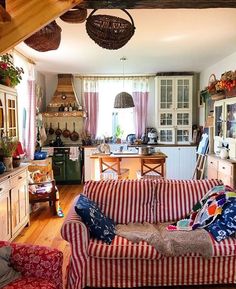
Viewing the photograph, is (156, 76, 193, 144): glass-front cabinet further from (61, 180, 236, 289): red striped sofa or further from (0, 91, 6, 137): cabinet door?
(61, 180, 236, 289): red striped sofa

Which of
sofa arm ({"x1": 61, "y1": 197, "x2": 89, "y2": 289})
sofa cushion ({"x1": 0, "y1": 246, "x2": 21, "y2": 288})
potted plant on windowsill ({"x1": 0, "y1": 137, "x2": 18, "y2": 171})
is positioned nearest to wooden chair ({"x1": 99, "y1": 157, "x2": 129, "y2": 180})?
potted plant on windowsill ({"x1": 0, "y1": 137, "x2": 18, "y2": 171})

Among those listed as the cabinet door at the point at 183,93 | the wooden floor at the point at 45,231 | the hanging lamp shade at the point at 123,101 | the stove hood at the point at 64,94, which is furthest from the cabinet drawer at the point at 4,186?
the cabinet door at the point at 183,93

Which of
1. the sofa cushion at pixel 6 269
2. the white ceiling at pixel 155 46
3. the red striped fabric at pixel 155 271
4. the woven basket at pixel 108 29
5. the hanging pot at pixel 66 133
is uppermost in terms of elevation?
the white ceiling at pixel 155 46

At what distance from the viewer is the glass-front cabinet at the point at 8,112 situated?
3.51 m

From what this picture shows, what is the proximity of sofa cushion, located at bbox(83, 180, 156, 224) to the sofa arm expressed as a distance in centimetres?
62

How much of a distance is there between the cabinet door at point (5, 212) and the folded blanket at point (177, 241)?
1306mm

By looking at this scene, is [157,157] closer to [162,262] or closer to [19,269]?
[162,262]

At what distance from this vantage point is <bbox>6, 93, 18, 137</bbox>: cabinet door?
371 centimetres

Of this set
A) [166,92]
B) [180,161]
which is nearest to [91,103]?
[166,92]

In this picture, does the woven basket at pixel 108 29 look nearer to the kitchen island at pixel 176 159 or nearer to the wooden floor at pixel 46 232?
the wooden floor at pixel 46 232

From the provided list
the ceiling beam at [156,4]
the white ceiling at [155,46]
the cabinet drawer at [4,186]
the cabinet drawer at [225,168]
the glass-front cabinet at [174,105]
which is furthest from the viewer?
the glass-front cabinet at [174,105]

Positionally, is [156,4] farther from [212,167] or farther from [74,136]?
[74,136]

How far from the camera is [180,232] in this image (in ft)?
8.61

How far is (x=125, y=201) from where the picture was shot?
10.0 feet
